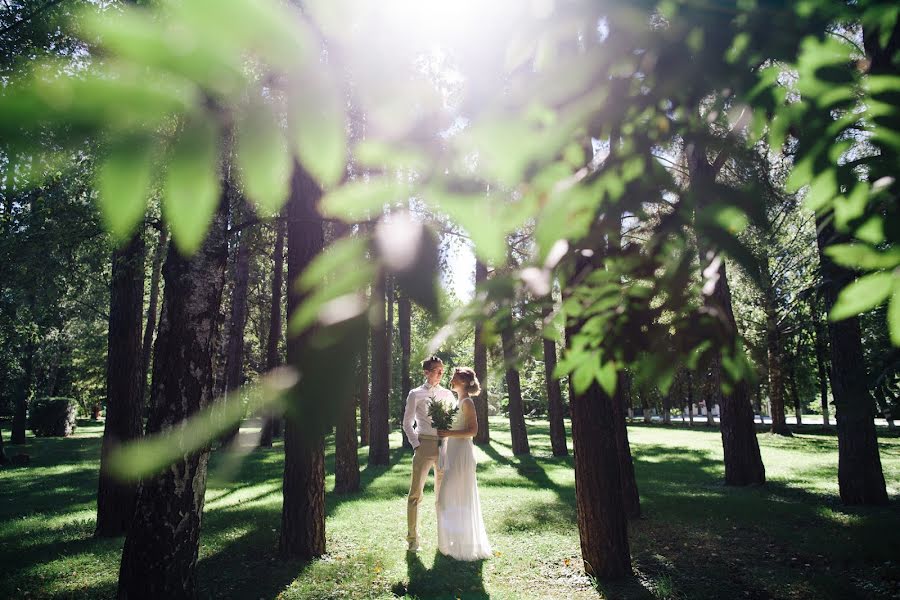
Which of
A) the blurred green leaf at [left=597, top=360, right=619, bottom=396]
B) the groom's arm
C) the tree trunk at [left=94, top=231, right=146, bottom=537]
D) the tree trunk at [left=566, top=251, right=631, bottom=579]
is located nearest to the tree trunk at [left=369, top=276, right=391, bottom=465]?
the groom's arm

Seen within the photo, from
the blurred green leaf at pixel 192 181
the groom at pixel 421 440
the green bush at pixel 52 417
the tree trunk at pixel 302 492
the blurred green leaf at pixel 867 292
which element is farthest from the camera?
the green bush at pixel 52 417

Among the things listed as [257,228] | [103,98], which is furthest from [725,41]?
[257,228]

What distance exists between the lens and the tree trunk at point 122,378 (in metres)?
7.76

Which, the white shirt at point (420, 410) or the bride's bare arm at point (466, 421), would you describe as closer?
the bride's bare arm at point (466, 421)

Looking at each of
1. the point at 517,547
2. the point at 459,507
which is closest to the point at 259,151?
the point at 459,507

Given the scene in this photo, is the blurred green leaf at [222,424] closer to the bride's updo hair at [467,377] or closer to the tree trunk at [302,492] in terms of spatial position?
the tree trunk at [302,492]

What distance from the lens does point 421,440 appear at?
715cm

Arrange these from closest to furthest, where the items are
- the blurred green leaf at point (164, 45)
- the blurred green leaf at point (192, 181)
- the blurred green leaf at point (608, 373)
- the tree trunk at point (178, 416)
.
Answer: the blurred green leaf at point (164, 45)
the blurred green leaf at point (192, 181)
the blurred green leaf at point (608, 373)
the tree trunk at point (178, 416)

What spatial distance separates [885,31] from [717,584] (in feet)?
18.1

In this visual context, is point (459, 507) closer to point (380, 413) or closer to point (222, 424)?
point (222, 424)

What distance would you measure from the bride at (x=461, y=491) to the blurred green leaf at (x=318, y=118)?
5854 mm

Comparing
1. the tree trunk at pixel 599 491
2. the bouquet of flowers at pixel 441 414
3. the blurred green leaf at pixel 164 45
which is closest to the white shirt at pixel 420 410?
the bouquet of flowers at pixel 441 414

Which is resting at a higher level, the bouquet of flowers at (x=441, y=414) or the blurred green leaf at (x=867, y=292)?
the blurred green leaf at (x=867, y=292)

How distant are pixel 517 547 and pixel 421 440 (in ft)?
6.21
